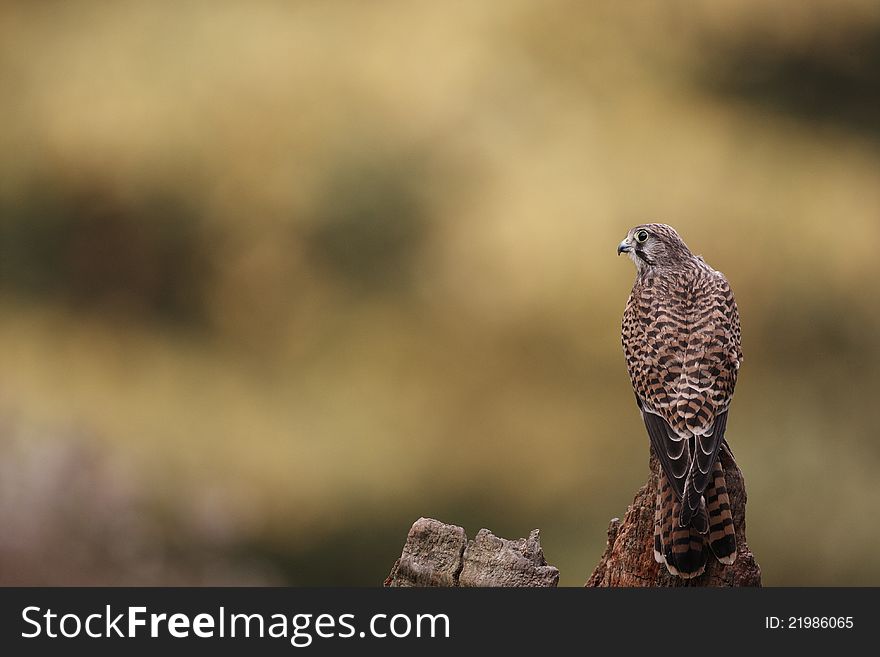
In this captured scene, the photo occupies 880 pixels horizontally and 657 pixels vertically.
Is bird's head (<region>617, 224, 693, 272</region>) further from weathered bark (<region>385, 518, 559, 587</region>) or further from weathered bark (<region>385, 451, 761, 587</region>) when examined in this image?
weathered bark (<region>385, 518, 559, 587</region>)

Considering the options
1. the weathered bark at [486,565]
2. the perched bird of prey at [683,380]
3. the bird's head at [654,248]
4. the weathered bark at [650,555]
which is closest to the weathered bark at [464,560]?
the weathered bark at [486,565]

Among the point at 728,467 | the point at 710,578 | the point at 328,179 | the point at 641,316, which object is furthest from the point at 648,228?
the point at 328,179

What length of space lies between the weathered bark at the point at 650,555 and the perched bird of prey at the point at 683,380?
6 centimetres

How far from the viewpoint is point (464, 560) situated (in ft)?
11.9

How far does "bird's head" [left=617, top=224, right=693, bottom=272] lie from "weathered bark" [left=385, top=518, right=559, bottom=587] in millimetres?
1531

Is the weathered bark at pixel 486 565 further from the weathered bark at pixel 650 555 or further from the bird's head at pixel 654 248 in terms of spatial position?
the bird's head at pixel 654 248

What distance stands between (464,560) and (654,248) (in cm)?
Answer: 175

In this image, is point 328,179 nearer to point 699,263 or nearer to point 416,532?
point 699,263

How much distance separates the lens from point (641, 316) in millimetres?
4344

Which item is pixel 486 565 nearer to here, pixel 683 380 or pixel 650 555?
pixel 650 555

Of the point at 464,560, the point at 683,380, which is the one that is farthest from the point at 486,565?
the point at 683,380

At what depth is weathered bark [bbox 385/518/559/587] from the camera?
3.61 meters

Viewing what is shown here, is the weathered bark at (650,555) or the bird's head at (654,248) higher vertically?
the bird's head at (654,248)

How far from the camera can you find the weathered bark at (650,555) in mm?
3637
